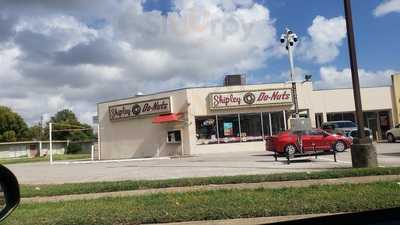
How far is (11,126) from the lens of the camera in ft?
352

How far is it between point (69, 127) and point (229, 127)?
75605mm

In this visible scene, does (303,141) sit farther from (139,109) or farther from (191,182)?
(139,109)

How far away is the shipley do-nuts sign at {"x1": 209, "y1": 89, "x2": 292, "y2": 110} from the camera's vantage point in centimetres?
4241

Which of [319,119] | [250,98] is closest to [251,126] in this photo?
[250,98]

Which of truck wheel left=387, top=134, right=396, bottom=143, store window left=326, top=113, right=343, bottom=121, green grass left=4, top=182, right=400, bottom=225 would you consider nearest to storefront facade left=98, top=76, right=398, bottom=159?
store window left=326, top=113, right=343, bottom=121

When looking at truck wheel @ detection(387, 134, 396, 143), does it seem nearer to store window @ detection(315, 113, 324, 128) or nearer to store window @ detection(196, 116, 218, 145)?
store window @ detection(315, 113, 324, 128)

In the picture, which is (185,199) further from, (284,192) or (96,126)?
(96,126)

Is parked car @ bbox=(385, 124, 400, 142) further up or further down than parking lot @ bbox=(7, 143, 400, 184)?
further up

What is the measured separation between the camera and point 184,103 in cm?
4284

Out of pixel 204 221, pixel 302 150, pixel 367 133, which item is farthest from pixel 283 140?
pixel 204 221

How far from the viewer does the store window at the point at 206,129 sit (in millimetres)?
42625

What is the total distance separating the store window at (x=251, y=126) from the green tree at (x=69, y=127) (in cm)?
6999

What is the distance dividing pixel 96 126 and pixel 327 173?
3671 cm

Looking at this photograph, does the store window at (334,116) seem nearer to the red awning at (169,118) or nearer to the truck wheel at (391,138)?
the truck wheel at (391,138)
